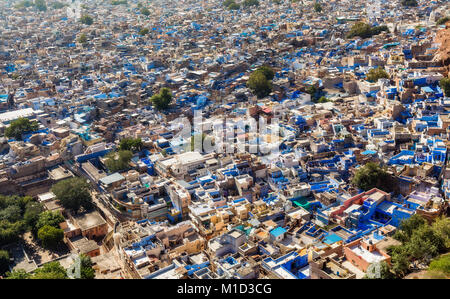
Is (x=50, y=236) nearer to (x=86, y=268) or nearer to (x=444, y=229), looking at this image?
(x=86, y=268)

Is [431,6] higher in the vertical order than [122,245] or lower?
higher

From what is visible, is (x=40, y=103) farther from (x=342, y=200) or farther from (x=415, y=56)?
(x=415, y=56)

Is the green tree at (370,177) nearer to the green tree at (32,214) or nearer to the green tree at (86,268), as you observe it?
the green tree at (86,268)

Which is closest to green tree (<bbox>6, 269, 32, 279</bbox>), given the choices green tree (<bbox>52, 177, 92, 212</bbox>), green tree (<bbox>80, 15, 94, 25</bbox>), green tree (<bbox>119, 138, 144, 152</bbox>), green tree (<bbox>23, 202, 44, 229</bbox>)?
green tree (<bbox>23, 202, 44, 229</bbox>)

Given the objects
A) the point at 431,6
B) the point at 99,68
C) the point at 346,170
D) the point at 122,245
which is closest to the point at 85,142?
the point at 122,245

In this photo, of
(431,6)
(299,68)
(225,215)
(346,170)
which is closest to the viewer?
(225,215)

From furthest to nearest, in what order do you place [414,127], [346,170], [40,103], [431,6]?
[431,6]
[40,103]
[414,127]
[346,170]
